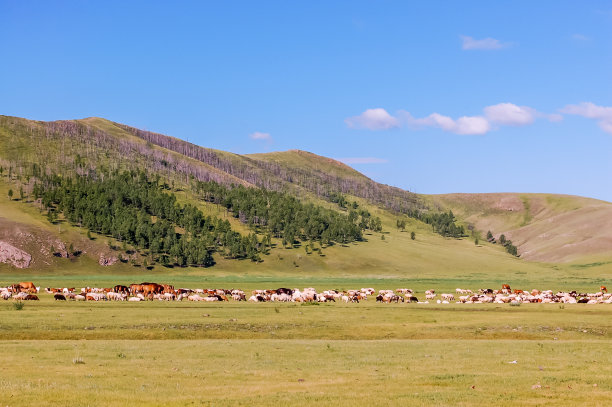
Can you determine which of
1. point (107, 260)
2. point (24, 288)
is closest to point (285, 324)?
point (24, 288)

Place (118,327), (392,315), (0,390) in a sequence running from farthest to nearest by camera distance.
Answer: (392,315) < (118,327) < (0,390)

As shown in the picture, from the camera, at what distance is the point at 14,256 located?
14400 centimetres

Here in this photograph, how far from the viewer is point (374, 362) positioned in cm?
2773

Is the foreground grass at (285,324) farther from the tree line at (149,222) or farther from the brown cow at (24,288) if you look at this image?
the tree line at (149,222)

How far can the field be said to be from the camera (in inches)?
787

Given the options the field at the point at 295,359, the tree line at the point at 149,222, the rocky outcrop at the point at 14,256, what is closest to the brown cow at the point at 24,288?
the field at the point at 295,359

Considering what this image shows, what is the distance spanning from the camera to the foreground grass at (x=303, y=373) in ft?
64.0

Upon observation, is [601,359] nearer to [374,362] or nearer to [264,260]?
[374,362]

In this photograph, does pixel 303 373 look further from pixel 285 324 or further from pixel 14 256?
pixel 14 256

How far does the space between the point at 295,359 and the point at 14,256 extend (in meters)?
133

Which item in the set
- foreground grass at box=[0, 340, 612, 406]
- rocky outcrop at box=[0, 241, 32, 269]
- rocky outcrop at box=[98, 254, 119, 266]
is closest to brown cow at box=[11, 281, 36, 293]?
foreground grass at box=[0, 340, 612, 406]

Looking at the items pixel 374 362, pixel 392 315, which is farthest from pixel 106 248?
pixel 374 362

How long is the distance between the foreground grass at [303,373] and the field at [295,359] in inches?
2.4

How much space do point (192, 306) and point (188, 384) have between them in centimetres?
3933
